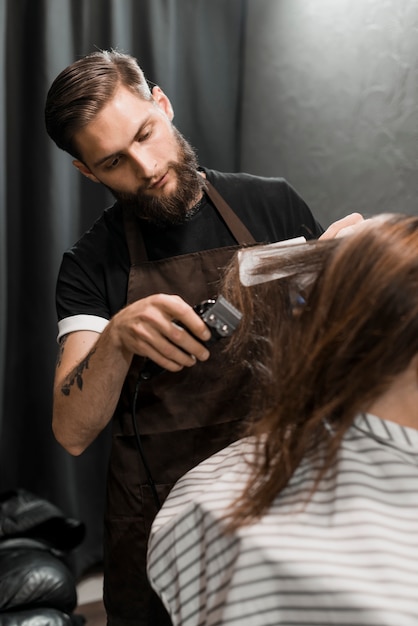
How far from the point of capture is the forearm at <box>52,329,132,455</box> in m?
1.46

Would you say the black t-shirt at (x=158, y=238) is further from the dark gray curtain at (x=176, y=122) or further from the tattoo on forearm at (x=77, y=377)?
the dark gray curtain at (x=176, y=122)

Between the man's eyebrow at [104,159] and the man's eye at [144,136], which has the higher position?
the man's eye at [144,136]

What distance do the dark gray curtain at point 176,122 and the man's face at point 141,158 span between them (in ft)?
2.92

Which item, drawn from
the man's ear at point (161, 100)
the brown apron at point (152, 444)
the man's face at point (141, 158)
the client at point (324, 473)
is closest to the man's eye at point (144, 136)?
the man's face at point (141, 158)

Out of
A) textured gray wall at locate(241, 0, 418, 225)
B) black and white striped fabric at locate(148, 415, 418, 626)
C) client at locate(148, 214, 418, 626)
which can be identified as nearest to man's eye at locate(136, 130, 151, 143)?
client at locate(148, 214, 418, 626)

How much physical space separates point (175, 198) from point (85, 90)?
301 millimetres

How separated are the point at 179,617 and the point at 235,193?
39.7 inches

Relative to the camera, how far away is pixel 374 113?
235cm


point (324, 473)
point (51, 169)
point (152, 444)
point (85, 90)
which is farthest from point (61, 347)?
point (51, 169)

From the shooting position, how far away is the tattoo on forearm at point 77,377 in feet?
4.97

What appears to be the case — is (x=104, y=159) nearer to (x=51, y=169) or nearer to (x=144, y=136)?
(x=144, y=136)

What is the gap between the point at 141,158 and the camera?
5.36 feet

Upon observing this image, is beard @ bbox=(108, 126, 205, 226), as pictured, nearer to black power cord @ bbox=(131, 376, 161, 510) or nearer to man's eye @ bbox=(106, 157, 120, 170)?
man's eye @ bbox=(106, 157, 120, 170)

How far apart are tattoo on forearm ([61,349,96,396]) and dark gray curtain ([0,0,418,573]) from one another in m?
1.22
